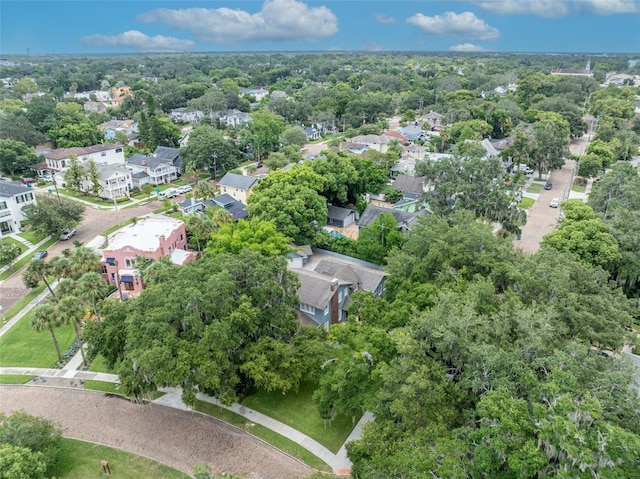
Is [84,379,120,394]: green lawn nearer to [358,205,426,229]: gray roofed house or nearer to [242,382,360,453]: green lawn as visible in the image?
[242,382,360,453]: green lawn

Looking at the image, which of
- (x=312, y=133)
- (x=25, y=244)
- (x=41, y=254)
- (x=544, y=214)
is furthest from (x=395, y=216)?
(x=312, y=133)

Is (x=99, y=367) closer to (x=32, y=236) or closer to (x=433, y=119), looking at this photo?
(x=32, y=236)

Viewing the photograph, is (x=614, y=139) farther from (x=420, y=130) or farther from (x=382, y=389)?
(x=382, y=389)

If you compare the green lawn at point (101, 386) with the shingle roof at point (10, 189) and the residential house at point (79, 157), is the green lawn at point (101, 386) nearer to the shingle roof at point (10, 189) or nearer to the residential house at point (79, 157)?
the shingle roof at point (10, 189)

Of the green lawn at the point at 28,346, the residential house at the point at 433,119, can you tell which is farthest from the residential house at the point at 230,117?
the green lawn at the point at 28,346

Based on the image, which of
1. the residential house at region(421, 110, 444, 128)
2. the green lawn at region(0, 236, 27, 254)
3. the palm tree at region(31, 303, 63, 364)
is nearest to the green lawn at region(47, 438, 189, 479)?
the palm tree at region(31, 303, 63, 364)
